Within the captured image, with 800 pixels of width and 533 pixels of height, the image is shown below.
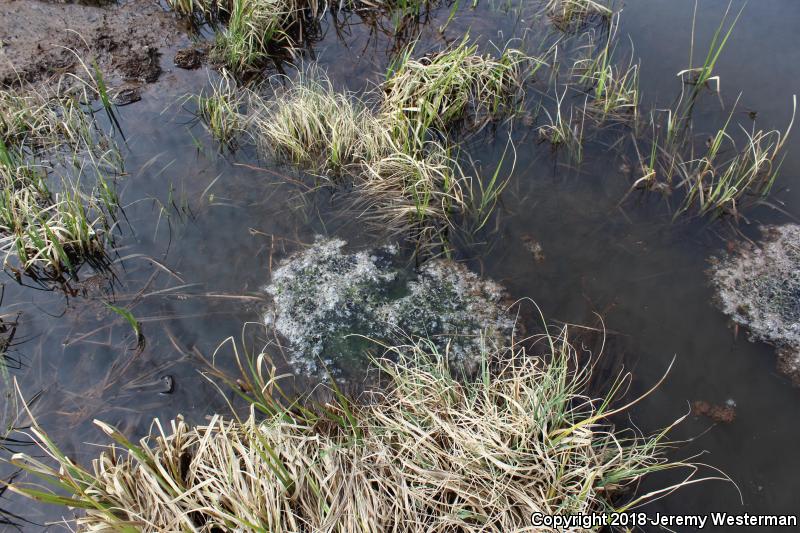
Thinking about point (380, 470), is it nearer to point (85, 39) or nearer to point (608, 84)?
point (608, 84)

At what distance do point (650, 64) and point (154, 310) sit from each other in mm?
4690

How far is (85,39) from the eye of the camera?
17.1 ft

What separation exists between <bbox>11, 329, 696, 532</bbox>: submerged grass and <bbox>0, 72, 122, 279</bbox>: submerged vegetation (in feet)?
4.81

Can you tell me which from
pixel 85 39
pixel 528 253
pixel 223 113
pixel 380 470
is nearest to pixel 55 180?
pixel 223 113

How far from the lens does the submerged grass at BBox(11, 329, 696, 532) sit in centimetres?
241

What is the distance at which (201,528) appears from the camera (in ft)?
7.88

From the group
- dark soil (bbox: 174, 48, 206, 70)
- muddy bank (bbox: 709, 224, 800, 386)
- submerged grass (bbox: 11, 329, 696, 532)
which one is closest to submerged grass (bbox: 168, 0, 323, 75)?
dark soil (bbox: 174, 48, 206, 70)

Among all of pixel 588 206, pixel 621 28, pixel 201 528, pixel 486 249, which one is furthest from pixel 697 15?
pixel 201 528

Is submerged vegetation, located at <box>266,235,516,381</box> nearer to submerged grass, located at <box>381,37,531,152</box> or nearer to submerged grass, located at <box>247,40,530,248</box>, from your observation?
submerged grass, located at <box>247,40,530,248</box>

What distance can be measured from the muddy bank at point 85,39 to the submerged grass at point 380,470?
12.1 ft

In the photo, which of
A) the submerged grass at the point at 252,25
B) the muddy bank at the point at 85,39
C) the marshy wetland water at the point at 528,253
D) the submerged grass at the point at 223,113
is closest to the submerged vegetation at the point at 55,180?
the marshy wetland water at the point at 528,253

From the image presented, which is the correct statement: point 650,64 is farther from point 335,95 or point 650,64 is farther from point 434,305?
point 434,305

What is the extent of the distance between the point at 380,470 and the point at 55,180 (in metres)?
3.40

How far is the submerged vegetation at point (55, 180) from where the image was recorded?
3553 millimetres
